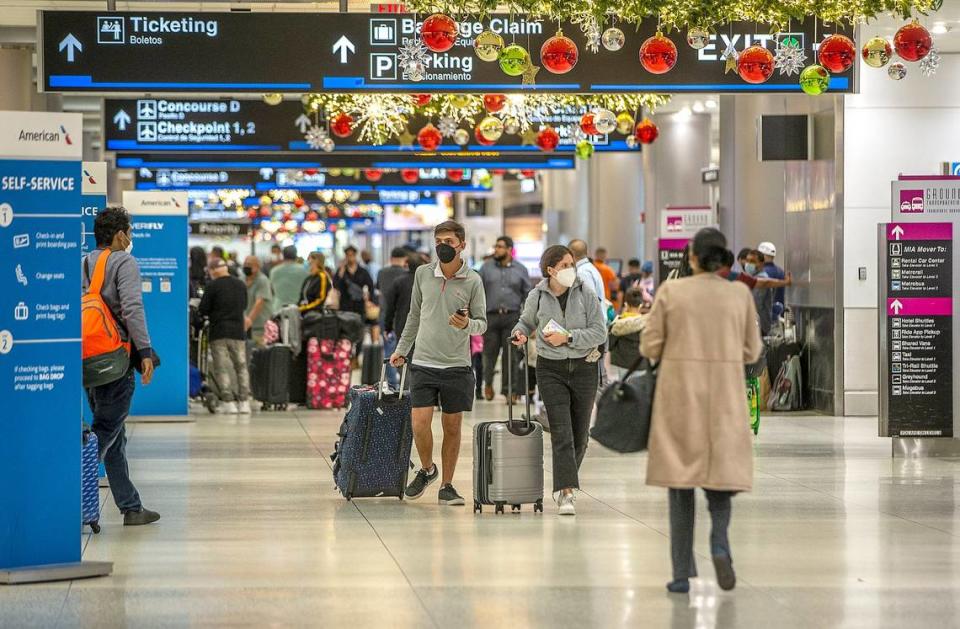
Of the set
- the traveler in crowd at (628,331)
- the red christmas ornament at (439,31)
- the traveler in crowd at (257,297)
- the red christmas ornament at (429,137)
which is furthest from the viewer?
the traveler in crowd at (257,297)

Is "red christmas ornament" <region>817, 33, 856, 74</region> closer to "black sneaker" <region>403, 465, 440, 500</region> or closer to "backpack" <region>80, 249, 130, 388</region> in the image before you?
"black sneaker" <region>403, 465, 440, 500</region>

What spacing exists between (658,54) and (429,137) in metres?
7.82

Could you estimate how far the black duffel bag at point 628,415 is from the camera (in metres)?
6.81

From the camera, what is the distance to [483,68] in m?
11.2

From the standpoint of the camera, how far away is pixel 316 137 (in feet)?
58.7

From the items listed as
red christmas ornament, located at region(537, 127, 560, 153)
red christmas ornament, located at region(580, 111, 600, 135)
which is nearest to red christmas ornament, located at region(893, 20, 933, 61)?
red christmas ornament, located at region(580, 111, 600, 135)

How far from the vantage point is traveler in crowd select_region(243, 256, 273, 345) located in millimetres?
19406

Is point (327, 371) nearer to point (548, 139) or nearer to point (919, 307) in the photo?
point (548, 139)

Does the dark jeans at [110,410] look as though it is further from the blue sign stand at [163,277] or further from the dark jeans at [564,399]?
the blue sign stand at [163,277]

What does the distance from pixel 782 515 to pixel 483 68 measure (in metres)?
4.01

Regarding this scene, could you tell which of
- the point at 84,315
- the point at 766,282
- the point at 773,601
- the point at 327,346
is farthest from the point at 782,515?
the point at 327,346

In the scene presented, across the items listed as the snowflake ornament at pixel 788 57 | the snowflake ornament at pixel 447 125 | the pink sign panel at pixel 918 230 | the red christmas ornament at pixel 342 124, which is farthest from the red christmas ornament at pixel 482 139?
the snowflake ornament at pixel 788 57

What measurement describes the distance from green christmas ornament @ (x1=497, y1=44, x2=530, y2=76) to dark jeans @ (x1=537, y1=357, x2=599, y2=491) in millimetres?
2235

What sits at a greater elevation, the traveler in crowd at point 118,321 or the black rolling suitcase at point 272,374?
the traveler in crowd at point 118,321
